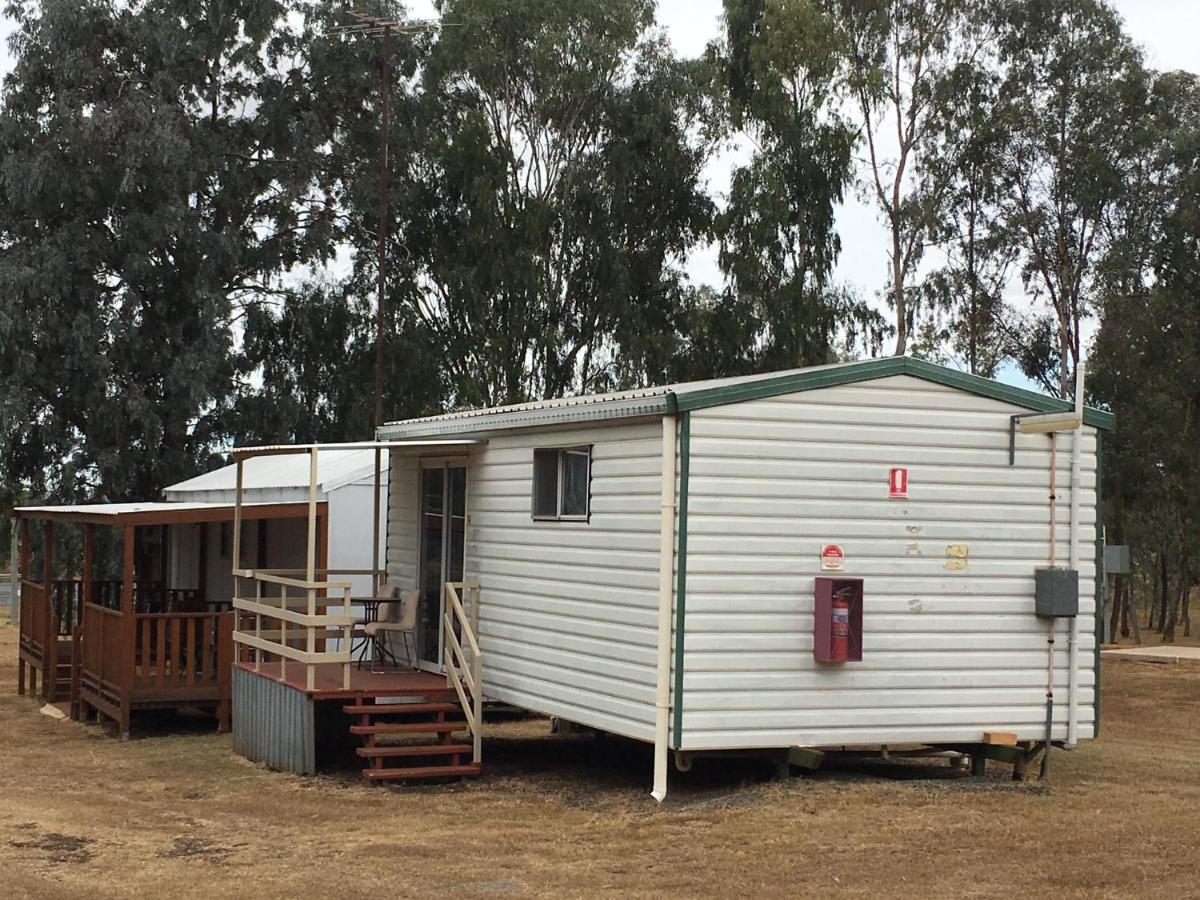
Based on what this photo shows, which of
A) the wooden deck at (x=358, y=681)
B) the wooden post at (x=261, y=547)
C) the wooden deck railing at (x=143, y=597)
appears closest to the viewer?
the wooden deck at (x=358, y=681)

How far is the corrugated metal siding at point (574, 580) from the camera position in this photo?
1019 centimetres

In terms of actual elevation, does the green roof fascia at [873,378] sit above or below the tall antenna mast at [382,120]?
below

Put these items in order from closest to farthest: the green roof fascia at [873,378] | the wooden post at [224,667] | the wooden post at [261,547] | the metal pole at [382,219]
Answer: the green roof fascia at [873,378], the wooden post at [224,667], the wooden post at [261,547], the metal pole at [382,219]

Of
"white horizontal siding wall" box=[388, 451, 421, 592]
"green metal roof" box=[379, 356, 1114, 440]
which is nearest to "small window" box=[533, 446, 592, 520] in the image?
"green metal roof" box=[379, 356, 1114, 440]

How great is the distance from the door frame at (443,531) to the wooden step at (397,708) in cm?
78

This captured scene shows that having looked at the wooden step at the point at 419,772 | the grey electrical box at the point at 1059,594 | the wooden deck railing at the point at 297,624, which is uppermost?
the grey electrical box at the point at 1059,594

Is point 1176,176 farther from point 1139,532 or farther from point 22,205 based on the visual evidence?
point 22,205

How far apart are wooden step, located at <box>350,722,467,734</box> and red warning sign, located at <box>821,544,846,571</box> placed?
3.14 metres

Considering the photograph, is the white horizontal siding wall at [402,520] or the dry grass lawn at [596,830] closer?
the dry grass lawn at [596,830]

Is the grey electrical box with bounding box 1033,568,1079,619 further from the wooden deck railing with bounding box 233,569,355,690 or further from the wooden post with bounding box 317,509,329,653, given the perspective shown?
the wooden post with bounding box 317,509,329,653

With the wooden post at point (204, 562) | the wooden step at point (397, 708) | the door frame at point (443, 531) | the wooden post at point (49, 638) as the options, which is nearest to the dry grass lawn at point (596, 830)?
the wooden step at point (397, 708)

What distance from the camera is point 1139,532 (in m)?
33.3

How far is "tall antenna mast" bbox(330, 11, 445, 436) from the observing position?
25781 millimetres

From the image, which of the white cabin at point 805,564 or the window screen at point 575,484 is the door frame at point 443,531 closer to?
the white cabin at point 805,564
